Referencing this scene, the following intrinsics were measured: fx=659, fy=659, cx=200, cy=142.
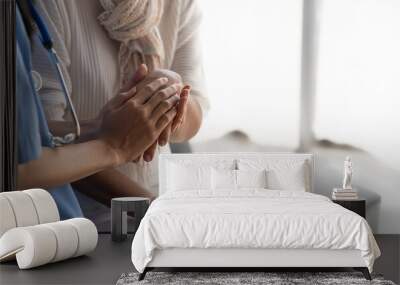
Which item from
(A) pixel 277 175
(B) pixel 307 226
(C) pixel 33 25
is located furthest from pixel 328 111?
(C) pixel 33 25

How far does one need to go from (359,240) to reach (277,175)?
202 cm

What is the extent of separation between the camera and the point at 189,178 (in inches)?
260

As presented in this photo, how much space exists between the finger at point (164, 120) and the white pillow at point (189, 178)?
1.61ft

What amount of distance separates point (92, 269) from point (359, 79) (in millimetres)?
3577

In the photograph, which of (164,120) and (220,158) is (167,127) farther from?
(220,158)

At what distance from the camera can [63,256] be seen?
5.29 meters

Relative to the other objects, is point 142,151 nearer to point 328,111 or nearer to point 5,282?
point 328,111

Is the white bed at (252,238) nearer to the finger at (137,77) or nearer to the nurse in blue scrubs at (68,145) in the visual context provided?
the nurse in blue scrubs at (68,145)

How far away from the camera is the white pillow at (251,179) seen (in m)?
6.46

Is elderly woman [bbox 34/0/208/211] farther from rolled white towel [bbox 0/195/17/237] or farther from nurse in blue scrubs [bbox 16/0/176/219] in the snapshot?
rolled white towel [bbox 0/195/17/237]

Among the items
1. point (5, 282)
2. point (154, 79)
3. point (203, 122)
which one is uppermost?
point (154, 79)

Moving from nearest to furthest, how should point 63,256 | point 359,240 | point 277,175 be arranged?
point 359,240 → point 63,256 → point 277,175

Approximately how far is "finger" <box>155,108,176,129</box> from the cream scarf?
1.74 ft

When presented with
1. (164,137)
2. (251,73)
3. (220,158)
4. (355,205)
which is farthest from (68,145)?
(355,205)
